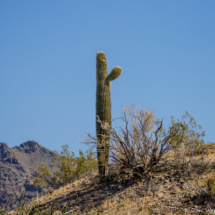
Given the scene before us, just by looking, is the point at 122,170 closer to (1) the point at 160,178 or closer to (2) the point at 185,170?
(1) the point at 160,178

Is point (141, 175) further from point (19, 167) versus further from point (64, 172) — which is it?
point (19, 167)

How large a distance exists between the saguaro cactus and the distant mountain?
72499 mm


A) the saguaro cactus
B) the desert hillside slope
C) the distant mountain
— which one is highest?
the distant mountain

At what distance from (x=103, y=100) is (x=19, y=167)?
103 m

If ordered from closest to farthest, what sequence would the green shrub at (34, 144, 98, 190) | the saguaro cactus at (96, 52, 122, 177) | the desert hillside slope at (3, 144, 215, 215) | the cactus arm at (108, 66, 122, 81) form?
the desert hillside slope at (3, 144, 215, 215), the saguaro cactus at (96, 52, 122, 177), the cactus arm at (108, 66, 122, 81), the green shrub at (34, 144, 98, 190)

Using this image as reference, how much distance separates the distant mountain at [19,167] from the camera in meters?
87.6

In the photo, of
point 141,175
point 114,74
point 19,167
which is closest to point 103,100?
point 114,74

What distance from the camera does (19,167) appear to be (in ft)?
338

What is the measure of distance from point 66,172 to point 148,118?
A: 7.32 meters

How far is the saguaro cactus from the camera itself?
985cm

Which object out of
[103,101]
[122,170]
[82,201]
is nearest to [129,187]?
[122,170]

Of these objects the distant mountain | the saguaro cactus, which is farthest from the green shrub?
the distant mountain

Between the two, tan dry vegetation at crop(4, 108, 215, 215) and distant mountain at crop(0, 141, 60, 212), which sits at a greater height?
distant mountain at crop(0, 141, 60, 212)

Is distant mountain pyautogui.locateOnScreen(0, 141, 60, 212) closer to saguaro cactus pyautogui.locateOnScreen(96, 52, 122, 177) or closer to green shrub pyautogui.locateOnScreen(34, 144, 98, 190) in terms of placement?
green shrub pyautogui.locateOnScreen(34, 144, 98, 190)
